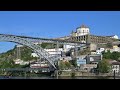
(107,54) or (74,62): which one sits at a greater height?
A: (107,54)

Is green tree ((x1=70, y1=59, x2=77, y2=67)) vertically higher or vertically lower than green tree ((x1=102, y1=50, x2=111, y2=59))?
lower

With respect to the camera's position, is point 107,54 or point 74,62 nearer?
point 74,62

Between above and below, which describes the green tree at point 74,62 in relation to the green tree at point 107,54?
below

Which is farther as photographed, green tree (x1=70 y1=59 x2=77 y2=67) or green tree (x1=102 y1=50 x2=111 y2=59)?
green tree (x1=102 y1=50 x2=111 y2=59)

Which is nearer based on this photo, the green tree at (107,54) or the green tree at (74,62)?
the green tree at (74,62)
